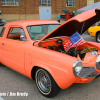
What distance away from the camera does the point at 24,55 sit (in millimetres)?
3623

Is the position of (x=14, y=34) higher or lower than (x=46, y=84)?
higher

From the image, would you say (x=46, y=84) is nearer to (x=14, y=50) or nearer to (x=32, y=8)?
(x=14, y=50)

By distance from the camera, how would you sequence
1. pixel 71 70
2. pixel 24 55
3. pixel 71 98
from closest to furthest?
pixel 71 70 < pixel 71 98 < pixel 24 55

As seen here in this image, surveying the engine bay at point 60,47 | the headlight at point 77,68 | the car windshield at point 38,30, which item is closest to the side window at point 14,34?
the car windshield at point 38,30

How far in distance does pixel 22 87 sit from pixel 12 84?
353 millimetres

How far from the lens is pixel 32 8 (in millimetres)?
27625

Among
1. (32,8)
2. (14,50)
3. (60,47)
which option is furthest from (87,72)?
(32,8)

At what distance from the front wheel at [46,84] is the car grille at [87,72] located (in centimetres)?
58

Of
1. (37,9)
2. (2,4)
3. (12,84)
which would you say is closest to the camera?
(12,84)

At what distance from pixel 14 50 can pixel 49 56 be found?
130 cm

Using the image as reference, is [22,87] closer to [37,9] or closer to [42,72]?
[42,72]

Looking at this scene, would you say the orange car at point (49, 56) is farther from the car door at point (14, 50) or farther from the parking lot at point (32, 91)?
the parking lot at point (32, 91)

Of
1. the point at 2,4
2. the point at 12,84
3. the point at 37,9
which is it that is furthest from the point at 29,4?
the point at 12,84

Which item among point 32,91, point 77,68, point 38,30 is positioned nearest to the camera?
point 77,68
